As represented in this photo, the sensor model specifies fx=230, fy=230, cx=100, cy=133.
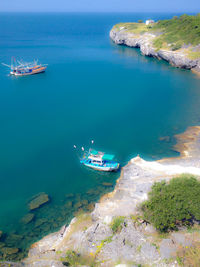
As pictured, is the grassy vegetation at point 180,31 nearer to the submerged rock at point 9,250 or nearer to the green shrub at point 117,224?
the green shrub at point 117,224

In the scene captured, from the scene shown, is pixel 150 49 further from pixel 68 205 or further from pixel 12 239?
pixel 12 239

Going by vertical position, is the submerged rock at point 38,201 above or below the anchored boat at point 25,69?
below

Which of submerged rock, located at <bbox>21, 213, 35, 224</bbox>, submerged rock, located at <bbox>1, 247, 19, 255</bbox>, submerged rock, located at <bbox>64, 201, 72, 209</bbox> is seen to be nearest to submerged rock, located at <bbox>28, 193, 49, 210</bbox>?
submerged rock, located at <bbox>21, 213, 35, 224</bbox>

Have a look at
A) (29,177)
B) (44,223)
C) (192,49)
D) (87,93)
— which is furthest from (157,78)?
(44,223)

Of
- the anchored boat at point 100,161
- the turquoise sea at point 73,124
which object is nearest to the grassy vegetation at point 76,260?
the turquoise sea at point 73,124

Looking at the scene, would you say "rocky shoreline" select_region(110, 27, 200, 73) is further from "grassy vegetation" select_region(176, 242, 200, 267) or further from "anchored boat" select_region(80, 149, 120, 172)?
"grassy vegetation" select_region(176, 242, 200, 267)

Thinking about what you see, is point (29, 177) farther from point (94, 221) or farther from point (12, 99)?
point (12, 99)

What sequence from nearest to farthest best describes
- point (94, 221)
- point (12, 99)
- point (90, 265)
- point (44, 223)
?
1. point (90, 265)
2. point (94, 221)
3. point (44, 223)
4. point (12, 99)
